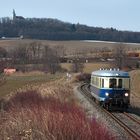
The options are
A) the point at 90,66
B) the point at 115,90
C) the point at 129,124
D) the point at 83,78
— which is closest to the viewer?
the point at 129,124

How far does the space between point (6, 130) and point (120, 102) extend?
16772mm

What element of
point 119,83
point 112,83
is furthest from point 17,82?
point 119,83

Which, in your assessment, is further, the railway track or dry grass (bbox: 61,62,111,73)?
dry grass (bbox: 61,62,111,73)

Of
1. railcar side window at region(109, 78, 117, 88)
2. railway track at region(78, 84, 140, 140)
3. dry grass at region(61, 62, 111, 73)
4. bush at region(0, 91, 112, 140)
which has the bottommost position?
dry grass at region(61, 62, 111, 73)

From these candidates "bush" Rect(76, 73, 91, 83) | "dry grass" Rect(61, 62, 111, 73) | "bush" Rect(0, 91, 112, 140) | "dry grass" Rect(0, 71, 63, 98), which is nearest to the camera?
"bush" Rect(0, 91, 112, 140)

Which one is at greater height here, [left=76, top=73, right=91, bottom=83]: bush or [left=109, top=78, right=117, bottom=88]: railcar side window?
[left=109, top=78, right=117, bottom=88]: railcar side window

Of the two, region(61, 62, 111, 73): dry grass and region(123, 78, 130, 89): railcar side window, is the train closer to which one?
region(123, 78, 130, 89): railcar side window

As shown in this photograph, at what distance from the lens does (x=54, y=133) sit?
42.2 feet

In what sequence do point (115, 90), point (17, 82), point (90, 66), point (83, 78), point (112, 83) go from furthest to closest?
point (90, 66)
point (83, 78)
point (17, 82)
point (112, 83)
point (115, 90)

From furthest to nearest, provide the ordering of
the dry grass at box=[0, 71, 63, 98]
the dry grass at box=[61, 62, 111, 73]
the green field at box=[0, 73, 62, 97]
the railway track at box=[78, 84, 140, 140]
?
the dry grass at box=[61, 62, 111, 73], the green field at box=[0, 73, 62, 97], the dry grass at box=[0, 71, 63, 98], the railway track at box=[78, 84, 140, 140]

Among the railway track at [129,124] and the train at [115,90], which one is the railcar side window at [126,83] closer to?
the train at [115,90]

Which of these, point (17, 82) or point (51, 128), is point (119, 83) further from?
point (17, 82)

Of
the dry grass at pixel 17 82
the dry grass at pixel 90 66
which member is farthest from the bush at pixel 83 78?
the dry grass at pixel 90 66

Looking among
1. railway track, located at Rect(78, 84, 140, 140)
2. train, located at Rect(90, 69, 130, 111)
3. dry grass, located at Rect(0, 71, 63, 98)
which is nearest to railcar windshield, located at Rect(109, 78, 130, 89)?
train, located at Rect(90, 69, 130, 111)
